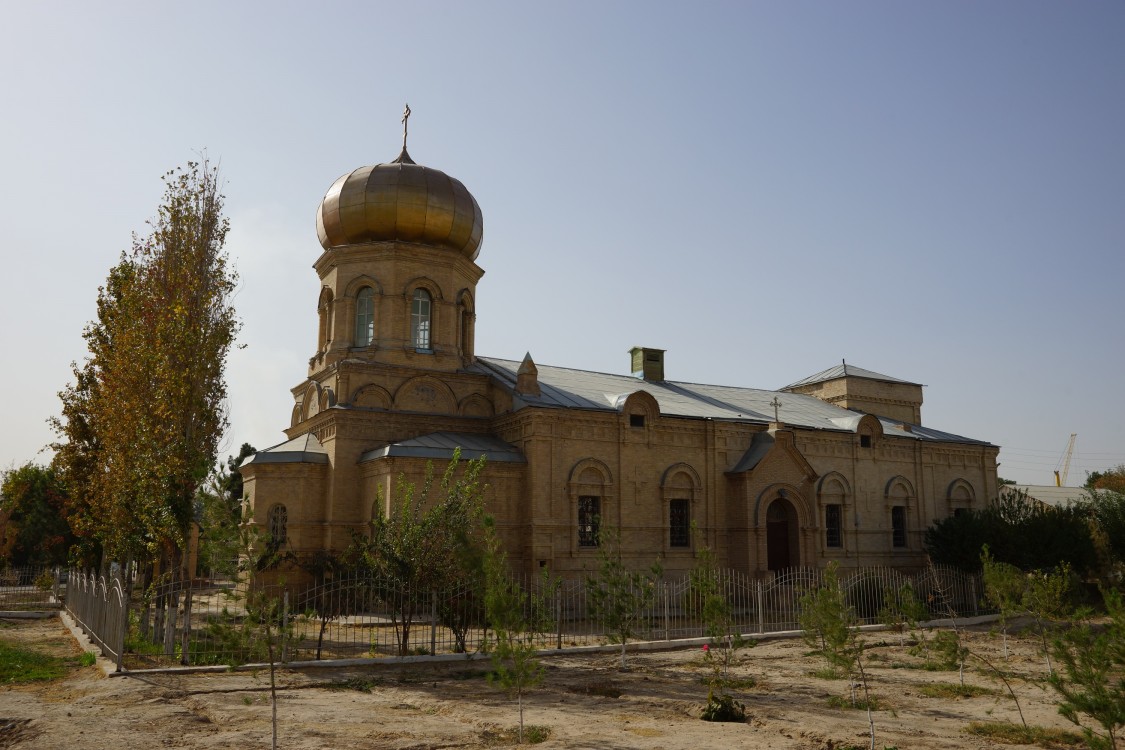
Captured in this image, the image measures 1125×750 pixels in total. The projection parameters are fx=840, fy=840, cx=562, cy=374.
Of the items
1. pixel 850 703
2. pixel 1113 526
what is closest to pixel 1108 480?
pixel 1113 526

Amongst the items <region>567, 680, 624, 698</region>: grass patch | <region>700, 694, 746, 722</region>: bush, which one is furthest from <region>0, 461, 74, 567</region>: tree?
<region>700, 694, 746, 722</region>: bush

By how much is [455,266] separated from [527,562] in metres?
8.71

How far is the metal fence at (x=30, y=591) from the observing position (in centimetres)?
2445

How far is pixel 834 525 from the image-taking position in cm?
2623

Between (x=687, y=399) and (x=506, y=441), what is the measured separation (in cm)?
662

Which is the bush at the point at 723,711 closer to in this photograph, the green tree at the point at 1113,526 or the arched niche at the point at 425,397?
the arched niche at the point at 425,397

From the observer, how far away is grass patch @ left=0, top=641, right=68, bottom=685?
11.7m

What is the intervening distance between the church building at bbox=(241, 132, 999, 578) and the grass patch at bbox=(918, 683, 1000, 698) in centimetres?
992

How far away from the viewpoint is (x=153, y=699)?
10.1 metres

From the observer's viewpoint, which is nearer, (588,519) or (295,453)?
(295,453)

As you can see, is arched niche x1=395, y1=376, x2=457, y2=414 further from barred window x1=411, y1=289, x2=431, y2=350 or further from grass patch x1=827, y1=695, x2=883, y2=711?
grass patch x1=827, y1=695, x2=883, y2=711

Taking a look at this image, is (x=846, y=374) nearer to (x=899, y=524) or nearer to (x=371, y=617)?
(x=899, y=524)

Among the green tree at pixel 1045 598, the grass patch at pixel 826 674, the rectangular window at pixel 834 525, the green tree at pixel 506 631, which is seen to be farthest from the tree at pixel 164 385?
the rectangular window at pixel 834 525

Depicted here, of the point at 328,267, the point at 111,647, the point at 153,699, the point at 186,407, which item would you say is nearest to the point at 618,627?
the point at 153,699
